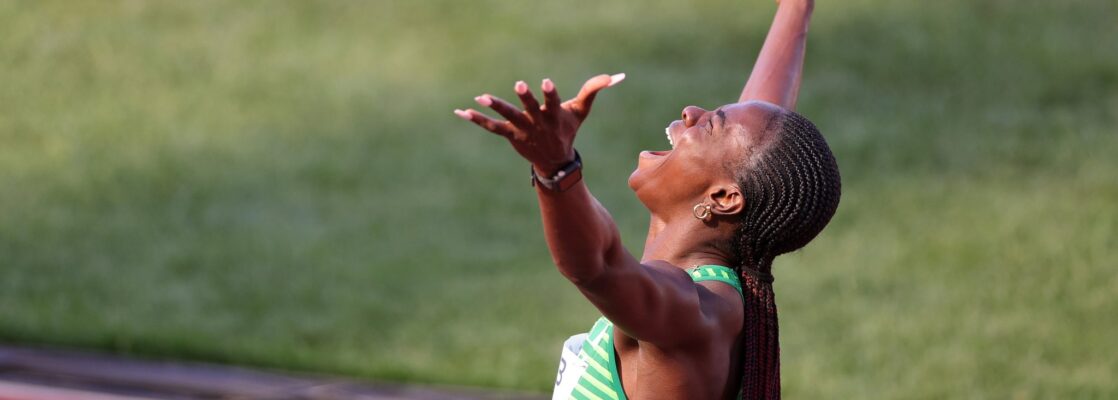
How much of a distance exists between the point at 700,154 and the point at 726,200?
80mm

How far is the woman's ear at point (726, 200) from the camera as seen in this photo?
2090 millimetres

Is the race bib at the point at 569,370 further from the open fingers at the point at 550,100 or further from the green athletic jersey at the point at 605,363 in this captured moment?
the open fingers at the point at 550,100

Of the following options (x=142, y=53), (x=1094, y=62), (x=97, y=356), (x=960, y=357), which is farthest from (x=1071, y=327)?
(x=142, y=53)

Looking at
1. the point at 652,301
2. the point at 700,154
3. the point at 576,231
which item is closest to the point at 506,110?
the point at 576,231

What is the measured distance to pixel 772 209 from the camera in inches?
82.6

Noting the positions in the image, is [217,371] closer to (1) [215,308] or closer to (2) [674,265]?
(1) [215,308]

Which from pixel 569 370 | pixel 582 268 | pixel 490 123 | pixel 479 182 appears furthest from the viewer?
pixel 479 182

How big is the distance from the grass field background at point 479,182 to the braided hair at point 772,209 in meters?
3.22

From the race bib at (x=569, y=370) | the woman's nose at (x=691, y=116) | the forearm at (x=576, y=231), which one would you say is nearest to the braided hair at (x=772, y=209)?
the woman's nose at (x=691, y=116)

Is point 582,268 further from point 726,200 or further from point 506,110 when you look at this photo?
point 726,200

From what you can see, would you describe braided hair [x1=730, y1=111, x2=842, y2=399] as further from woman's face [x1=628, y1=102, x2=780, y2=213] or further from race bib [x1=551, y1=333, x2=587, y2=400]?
race bib [x1=551, y1=333, x2=587, y2=400]

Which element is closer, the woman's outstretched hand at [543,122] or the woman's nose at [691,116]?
the woman's outstretched hand at [543,122]

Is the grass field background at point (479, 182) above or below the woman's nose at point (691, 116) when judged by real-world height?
above

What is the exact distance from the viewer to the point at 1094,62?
287 inches
